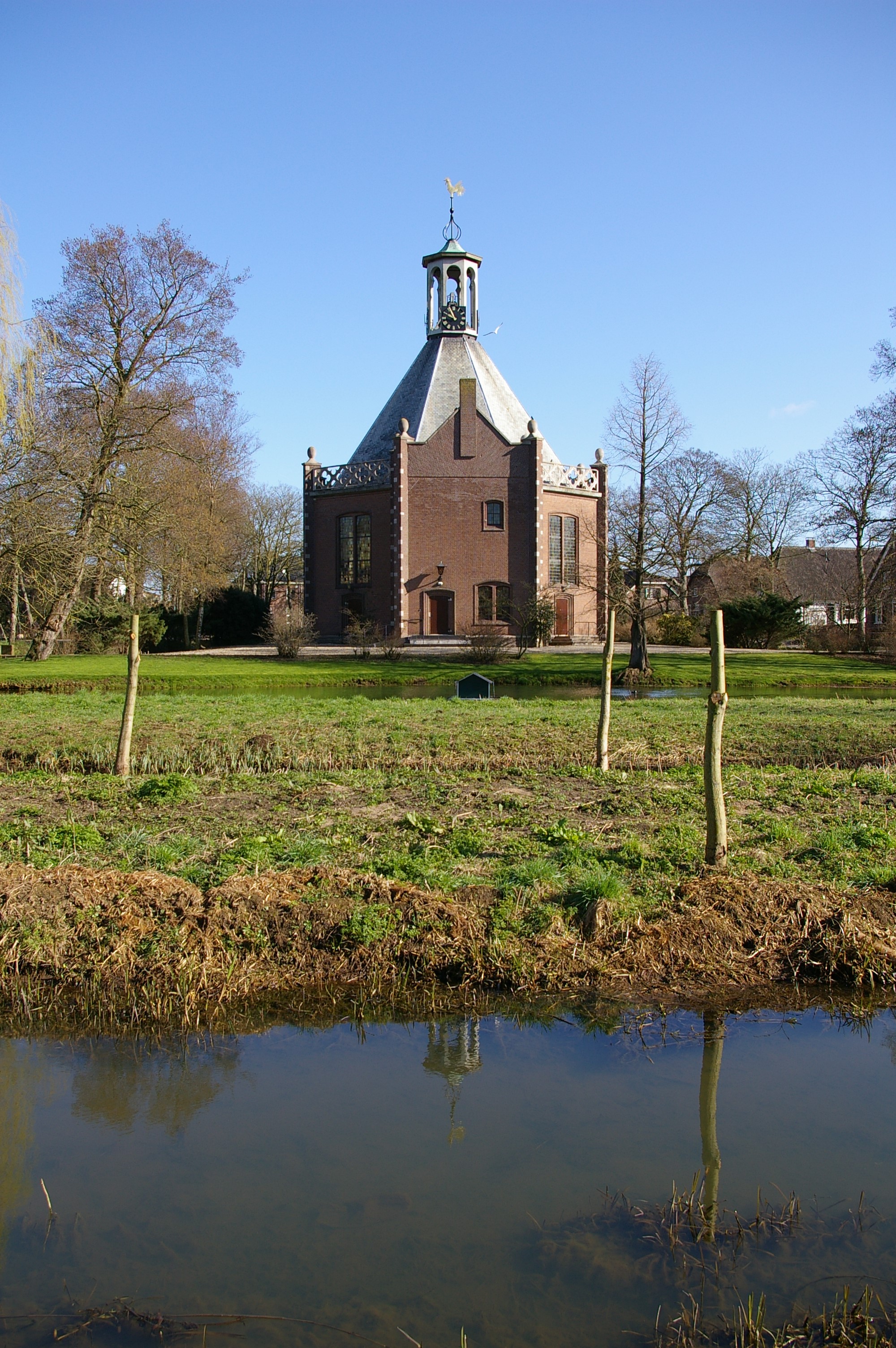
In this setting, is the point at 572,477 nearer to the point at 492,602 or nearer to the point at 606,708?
the point at 492,602

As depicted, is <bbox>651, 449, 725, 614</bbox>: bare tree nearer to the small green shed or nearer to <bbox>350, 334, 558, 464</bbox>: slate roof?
<bbox>350, 334, 558, 464</bbox>: slate roof

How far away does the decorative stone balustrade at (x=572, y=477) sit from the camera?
47594 mm

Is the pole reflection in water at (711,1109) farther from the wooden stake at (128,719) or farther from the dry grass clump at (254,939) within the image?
the wooden stake at (128,719)

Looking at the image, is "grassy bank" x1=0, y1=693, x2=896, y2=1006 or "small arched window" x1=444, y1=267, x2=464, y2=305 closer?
"grassy bank" x1=0, y1=693, x2=896, y2=1006

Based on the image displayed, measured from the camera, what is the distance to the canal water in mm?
3777

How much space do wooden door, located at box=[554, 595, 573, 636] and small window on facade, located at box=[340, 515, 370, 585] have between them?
919cm

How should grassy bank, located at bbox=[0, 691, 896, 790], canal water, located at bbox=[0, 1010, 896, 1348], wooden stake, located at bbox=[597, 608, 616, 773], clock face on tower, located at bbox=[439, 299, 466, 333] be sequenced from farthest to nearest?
clock face on tower, located at bbox=[439, 299, 466, 333], grassy bank, located at bbox=[0, 691, 896, 790], wooden stake, located at bbox=[597, 608, 616, 773], canal water, located at bbox=[0, 1010, 896, 1348]

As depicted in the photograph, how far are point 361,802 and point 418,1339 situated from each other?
6.55 m

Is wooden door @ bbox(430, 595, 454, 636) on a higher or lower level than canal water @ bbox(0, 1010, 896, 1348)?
higher

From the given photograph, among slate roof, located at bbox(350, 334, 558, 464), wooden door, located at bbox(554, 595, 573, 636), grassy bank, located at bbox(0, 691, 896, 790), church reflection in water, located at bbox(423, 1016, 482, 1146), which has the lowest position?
church reflection in water, located at bbox(423, 1016, 482, 1146)

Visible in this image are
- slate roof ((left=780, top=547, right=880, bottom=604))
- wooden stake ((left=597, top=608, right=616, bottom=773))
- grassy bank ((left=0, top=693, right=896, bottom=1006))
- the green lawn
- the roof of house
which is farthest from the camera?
slate roof ((left=780, top=547, right=880, bottom=604))

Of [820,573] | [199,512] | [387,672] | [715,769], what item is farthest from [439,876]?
[820,573]

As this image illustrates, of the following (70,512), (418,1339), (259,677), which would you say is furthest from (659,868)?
(70,512)

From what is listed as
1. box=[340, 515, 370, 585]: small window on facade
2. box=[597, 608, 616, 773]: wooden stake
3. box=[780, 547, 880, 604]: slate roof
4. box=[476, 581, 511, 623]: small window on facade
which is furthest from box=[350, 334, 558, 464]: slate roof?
box=[597, 608, 616, 773]: wooden stake
